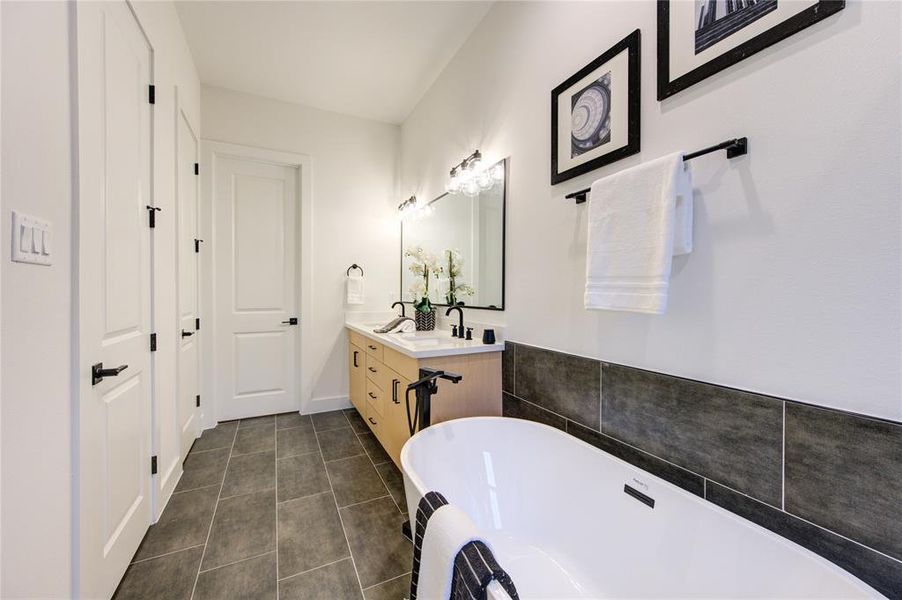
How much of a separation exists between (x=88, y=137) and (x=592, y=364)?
203 centimetres

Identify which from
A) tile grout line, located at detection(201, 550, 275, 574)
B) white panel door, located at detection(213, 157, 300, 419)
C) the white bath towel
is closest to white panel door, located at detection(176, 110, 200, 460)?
white panel door, located at detection(213, 157, 300, 419)

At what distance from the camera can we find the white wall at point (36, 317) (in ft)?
2.55

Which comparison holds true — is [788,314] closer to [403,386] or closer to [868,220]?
[868,220]

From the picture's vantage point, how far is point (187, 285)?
246 centimetres

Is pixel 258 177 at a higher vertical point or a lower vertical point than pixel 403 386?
higher

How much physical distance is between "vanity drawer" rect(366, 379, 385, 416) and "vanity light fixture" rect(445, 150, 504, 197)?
154 cm

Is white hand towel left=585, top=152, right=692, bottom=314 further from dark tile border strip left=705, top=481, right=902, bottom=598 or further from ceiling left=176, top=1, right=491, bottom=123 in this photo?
ceiling left=176, top=1, right=491, bottom=123

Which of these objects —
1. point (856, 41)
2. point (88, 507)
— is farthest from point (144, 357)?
point (856, 41)

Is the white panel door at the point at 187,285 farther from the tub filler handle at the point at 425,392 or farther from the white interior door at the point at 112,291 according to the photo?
the tub filler handle at the point at 425,392

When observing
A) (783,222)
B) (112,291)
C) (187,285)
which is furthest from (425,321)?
(783,222)

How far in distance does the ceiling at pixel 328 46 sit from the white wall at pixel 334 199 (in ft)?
0.66

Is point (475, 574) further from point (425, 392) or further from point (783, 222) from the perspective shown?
point (783, 222)

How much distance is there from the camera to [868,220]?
31.9 inches

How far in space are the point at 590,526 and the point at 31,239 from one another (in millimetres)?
1932
